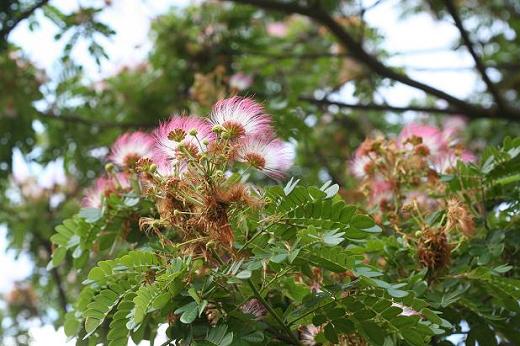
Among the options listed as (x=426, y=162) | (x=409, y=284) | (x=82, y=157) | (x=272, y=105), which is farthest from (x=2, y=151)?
(x=409, y=284)

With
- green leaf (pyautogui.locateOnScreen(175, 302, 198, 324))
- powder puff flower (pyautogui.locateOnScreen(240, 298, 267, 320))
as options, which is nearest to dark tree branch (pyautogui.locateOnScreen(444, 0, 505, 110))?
powder puff flower (pyautogui.locateOnScreen(240, 298, 267, 320))

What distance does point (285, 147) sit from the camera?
2.45m

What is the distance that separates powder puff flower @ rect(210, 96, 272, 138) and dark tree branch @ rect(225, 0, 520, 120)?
2120 millimetres

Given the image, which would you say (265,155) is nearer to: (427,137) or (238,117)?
(238,117)

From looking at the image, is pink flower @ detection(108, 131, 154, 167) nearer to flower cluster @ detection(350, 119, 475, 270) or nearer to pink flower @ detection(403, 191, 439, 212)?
flower cluster @ detection(350, 119, 475, 270)

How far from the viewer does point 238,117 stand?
2312 mm

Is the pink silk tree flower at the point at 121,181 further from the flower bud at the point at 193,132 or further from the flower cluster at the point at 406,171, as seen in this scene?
the flower cluster at the point at 406,171

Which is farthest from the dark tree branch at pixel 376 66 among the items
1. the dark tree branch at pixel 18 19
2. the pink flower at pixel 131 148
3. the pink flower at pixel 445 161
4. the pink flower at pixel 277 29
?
the pink flower at pixel 131 148

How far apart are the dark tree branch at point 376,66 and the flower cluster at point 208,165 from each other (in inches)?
82.3

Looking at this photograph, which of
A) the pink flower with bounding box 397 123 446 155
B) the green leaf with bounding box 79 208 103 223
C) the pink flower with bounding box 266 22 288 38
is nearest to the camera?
the green leaf with bounding box 79 208 103 223

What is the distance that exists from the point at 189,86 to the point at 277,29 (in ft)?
4.16

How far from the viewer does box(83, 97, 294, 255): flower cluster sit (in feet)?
7.06

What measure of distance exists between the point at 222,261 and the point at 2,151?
310 centimetres

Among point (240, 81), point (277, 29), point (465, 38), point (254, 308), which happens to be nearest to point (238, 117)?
point (254, 308)
